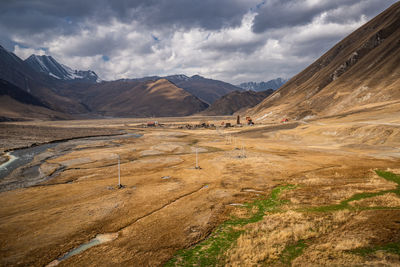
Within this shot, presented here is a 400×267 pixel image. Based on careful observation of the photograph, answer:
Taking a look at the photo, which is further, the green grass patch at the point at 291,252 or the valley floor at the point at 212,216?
the valley floor at the point at 212,216

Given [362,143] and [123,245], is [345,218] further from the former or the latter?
[362,143]

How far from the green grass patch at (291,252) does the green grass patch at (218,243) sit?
12.0 ft

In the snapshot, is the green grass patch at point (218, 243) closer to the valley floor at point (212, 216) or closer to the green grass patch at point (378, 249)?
the valley floor at point (212, 216)

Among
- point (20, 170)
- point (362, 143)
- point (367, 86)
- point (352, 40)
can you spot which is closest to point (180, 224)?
point (20, 170)

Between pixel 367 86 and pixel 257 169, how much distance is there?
10807 centimetres

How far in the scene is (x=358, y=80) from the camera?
12144cm

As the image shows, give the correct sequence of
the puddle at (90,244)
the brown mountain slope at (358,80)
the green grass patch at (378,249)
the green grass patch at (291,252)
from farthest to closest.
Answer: the brown mountain slope at (358,80), the puddle at (90,244), the green grass patch at (291,252), the green grass patch at (378,249)

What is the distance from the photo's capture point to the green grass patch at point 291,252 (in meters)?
13.6

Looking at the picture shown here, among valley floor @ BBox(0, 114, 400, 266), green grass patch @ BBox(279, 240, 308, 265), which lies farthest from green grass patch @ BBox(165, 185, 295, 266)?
green grass patch @ BBox(279, 240, 308, 265)

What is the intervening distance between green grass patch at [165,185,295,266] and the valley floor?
8 cm

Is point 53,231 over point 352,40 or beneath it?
beneath

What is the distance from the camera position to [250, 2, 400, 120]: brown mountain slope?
105562 millimetres

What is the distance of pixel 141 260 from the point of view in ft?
47.9

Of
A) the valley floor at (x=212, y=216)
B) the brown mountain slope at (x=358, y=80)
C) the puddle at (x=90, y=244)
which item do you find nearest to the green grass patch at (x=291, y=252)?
the valley floor at (x=212, y=216)
